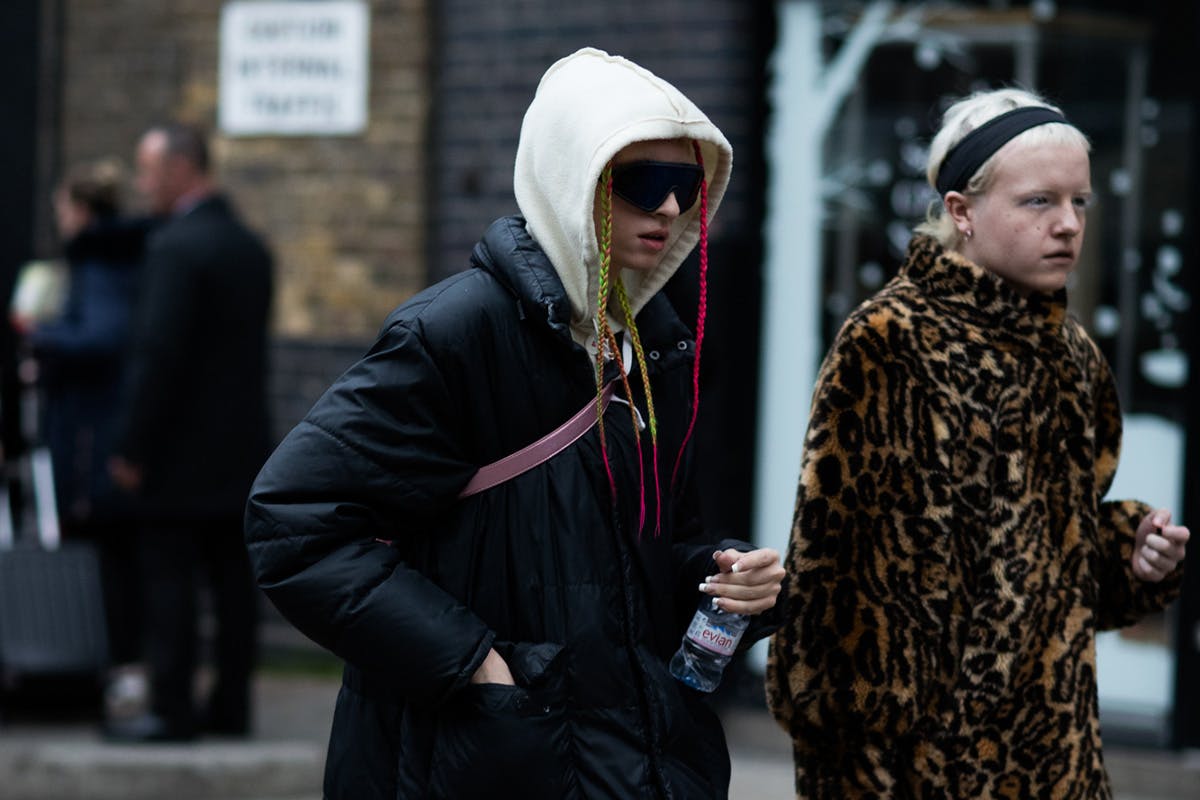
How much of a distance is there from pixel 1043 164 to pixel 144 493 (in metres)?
3.78

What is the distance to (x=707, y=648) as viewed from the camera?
262 cm

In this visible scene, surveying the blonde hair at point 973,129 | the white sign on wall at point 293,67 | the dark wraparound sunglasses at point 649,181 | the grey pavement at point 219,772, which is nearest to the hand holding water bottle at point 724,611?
the dark wraparound sunglasses at point 649,181

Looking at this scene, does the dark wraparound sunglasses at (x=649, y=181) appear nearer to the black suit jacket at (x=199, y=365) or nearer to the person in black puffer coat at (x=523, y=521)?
the person in black puffer coat at (x=523, y=521)

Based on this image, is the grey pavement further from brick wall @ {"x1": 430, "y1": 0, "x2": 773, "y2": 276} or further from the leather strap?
the leather strap

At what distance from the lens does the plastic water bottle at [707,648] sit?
262 cm

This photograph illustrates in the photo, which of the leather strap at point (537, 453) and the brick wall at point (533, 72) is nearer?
the leather strap at point (537, 453)

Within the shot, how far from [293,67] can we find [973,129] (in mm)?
4807

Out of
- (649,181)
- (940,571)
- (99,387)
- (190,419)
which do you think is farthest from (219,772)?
(649,181)

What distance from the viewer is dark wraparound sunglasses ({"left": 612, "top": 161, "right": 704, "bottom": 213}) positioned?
2562 millimetres

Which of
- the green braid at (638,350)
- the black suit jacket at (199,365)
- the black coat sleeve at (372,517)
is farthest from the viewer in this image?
the black suit jacket at (199,365)

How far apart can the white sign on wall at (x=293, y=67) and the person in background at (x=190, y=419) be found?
4.12ft

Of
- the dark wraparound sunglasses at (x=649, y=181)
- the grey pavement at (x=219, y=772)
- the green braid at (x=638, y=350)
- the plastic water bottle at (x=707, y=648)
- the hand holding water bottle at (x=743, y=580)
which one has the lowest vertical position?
the grey pavement at (x=219, y=772)

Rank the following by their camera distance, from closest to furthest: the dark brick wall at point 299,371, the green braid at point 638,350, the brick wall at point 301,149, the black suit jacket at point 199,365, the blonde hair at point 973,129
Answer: the green braid at point 638,350 → the blonde hair at point 973,129 → the black suit jacket at point 199,365 → the brick wall at point 301,149 → the dark brick wall at point 299,371

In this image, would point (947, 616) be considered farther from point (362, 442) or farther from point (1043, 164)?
point (362, 442)
